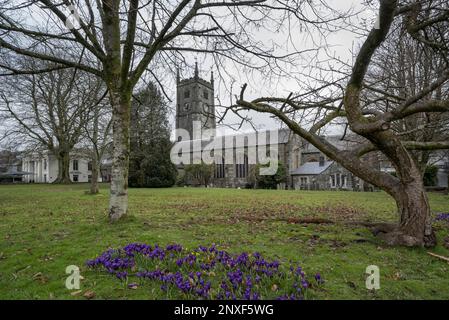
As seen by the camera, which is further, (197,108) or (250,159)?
(250,159)

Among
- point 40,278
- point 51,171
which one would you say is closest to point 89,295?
point 40,278

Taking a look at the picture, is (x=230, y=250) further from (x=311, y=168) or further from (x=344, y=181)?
(x=311, y=168)

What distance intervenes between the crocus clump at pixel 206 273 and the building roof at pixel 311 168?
4543cm

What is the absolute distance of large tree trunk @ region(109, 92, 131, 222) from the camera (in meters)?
7.00

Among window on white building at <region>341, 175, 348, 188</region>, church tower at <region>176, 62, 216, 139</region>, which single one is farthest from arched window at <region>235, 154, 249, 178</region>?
church tower at <region>176, 62, 216, 139</region>

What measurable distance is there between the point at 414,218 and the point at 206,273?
4.03 meters

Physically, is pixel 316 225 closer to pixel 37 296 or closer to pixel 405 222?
pixel 405 222

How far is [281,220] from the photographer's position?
8.53m

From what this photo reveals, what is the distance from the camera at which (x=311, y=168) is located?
49125 millimetres

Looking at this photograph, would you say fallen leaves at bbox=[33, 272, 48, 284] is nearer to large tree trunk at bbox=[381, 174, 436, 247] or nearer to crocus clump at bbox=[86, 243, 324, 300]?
crocus clump at bbox=[86, 243, 324, 300]

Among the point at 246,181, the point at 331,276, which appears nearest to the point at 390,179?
the point at 331,276

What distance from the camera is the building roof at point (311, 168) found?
156ft

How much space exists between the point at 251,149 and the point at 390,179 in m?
47.4

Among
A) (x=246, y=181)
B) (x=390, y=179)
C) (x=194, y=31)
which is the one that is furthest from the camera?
(x=246, y=181)
